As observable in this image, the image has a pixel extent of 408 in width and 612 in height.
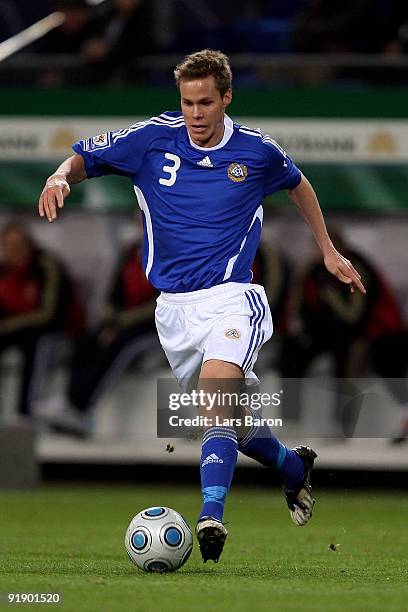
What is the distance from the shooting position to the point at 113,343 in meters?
13.1

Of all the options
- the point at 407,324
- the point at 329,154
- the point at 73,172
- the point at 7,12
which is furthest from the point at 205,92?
the point at 7,12

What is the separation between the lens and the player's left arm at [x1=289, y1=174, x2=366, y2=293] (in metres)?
6.97

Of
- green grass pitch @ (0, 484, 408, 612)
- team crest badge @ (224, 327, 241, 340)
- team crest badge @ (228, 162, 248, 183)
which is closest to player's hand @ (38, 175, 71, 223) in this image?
team crest badge @ (228, 162, 248, 183)

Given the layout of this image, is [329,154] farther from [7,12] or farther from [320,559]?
[320,559]

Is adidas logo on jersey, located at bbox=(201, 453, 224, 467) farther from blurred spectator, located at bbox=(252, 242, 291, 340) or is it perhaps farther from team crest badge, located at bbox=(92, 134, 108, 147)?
blurred spectator, located at bbox=(252, 242, 291, 340)

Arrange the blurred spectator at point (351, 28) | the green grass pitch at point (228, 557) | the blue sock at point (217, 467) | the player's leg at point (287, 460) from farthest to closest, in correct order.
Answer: the blurred spectator at point (351, 28) → the player's leg at point (287, 460) → the blue sock at point (217, 467) → the green grass pitch at point (228, 557)

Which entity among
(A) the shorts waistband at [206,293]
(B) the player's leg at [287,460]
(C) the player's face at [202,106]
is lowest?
(B) the player's leg at [287,460]

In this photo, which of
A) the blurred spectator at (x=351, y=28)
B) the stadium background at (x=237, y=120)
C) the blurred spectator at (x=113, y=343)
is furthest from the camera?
the blurred spectator at (x=113, y=343)

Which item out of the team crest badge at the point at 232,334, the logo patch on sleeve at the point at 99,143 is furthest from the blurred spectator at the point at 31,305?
the team crest badge at the point at 232,334

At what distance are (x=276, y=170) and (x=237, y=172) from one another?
24cm

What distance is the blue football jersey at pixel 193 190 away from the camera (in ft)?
22.5

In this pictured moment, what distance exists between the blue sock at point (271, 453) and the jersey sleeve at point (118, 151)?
132 cm

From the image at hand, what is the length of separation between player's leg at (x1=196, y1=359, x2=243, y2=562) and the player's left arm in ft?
2.56

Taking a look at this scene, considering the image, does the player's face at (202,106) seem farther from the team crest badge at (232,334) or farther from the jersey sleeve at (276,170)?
A: the team crest badge at (232,334)
